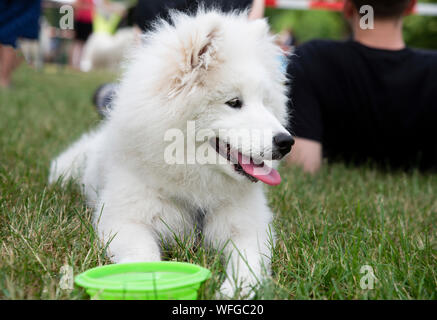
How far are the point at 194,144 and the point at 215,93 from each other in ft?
0.85

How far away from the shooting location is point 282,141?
81.7 inches

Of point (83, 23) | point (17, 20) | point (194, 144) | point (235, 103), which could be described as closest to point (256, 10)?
point (235, 103)

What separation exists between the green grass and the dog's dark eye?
684 millimetres

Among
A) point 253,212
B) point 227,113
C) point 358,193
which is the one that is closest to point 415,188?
point 358,193

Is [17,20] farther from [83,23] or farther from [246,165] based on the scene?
[83,23]

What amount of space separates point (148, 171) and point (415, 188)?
91.1 inches

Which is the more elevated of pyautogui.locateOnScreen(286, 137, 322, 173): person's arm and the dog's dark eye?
the dog's dark eye

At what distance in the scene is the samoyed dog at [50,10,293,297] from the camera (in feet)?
6.89

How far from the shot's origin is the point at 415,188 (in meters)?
3.58

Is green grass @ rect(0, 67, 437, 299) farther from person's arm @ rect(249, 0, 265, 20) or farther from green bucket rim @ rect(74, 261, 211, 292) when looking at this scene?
person's arm @ rect(249, 0, 265, 20)

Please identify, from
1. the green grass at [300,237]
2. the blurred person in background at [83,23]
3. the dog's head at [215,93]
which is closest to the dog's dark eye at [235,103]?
the dog's head at [215,93]

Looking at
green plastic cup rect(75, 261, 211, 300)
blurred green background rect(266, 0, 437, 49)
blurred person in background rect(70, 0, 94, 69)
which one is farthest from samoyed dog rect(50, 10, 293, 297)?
blurred green background rect(266, 0, 437, 49)
